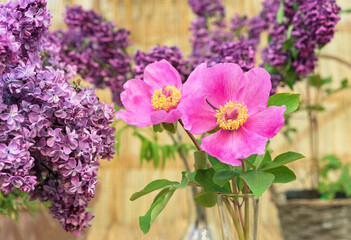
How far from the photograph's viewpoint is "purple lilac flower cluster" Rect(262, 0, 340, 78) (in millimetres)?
634

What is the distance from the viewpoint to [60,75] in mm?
450

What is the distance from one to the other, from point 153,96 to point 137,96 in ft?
0.09

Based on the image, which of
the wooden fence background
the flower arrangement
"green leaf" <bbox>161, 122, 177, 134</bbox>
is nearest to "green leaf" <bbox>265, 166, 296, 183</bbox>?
the flower arrangement

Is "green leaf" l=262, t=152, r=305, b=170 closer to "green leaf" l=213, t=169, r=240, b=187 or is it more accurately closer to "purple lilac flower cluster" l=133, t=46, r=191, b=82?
"green leaf" l=213, t=169, r=240, b=187

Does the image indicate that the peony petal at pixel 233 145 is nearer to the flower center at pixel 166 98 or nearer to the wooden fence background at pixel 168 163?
the flower center at pixel 166 98

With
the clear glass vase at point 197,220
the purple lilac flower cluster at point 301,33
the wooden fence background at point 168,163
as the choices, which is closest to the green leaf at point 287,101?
the purple lilac flower cluster at point 301,33

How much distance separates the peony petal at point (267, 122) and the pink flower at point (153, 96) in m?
0.07

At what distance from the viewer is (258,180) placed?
40cm

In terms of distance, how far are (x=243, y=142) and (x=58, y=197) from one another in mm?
195

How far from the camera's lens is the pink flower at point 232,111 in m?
0.40

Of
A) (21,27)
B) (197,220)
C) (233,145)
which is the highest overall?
(21,27)

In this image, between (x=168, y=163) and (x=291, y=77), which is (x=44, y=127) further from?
(x=168, y=163)

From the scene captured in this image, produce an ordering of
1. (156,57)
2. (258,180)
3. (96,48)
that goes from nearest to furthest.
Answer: (258,180) < (156,57) < (96,48)

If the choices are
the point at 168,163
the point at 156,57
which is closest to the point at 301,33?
the point at 156,57
